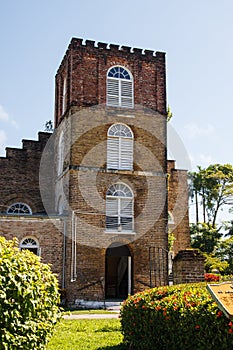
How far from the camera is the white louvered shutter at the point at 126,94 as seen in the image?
2350 centimetres

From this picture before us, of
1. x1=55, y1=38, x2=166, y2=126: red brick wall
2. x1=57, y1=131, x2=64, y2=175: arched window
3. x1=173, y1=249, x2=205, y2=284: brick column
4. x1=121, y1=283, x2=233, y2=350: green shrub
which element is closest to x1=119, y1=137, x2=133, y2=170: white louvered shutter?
x1=55, y1=38, x2=166, y2=126: red brick wall

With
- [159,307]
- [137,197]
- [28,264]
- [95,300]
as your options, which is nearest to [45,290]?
[28,264]

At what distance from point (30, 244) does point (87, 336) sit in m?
10.4

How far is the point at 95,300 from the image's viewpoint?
20453mm

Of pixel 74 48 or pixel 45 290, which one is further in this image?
pixel 74 48

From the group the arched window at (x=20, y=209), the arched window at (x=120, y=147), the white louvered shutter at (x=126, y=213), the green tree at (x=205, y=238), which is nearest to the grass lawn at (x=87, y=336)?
the white louvered shutter at (x=126, y=213)

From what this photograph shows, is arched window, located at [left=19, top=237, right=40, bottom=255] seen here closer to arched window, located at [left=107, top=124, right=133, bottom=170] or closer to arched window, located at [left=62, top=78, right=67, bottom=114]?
arched window, located at [left=107, top=124, right=133, bottom=170]

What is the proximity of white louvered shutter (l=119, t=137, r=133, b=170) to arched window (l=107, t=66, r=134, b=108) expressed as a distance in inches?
73.9

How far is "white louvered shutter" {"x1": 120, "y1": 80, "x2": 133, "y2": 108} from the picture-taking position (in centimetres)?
2350

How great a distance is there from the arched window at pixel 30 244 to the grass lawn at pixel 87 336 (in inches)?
289

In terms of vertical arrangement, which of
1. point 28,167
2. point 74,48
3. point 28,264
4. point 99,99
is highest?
point 74,48

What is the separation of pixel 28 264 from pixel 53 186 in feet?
63.8

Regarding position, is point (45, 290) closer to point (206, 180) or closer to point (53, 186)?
point (53, 186)

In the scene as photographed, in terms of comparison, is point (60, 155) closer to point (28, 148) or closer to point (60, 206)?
point (28, 148)
